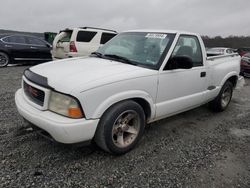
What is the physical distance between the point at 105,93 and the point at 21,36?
34.5 feet

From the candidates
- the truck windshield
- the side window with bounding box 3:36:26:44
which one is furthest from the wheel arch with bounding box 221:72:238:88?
the side window with bounding box 3:36:26:44

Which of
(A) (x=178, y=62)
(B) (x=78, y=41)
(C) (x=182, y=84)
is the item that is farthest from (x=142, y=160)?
(B) (x=78, y=41)

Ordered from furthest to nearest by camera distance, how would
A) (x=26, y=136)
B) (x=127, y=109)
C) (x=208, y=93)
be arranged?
1. (x=208, y=93)
2. (x=26, y=136)
3. (x=127, y=109)

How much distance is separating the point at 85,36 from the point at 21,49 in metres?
3.83

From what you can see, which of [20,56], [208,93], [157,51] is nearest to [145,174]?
[157,51]

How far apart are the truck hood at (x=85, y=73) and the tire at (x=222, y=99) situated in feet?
7.85

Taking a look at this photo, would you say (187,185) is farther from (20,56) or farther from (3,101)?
(20,56)

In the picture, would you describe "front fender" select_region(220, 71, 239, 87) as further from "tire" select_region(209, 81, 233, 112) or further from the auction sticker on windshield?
the auction sticker on windshield

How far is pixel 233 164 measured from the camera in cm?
333

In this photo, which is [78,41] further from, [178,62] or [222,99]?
[178,62]

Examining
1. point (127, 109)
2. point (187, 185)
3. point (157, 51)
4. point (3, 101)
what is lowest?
point (187, 185)

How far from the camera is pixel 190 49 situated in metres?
4.33

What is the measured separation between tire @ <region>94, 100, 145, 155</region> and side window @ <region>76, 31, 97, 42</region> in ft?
23.0

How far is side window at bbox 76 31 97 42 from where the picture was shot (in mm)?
9690
